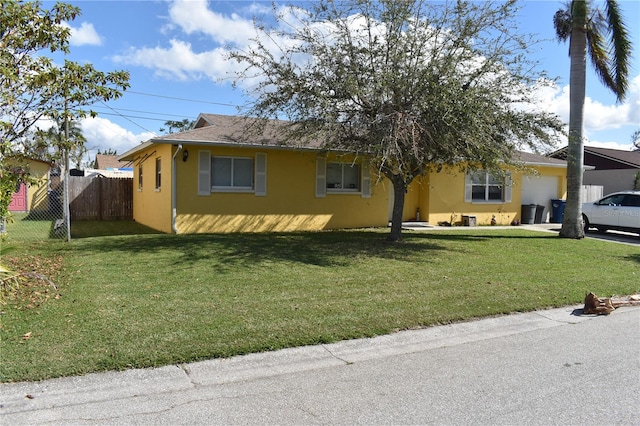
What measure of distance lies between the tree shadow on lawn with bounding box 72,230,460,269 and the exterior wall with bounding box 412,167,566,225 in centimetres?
474

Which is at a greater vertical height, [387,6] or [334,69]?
[387,6]

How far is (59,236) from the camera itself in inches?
527

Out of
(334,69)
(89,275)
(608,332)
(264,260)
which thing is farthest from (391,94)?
(89,275)

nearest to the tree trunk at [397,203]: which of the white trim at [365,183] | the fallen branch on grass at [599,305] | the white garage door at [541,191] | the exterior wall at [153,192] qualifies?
the white trim at [365,183]

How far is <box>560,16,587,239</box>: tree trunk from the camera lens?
47.0 feet

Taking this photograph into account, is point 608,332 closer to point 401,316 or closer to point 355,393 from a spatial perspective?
point 401,316

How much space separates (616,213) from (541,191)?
4448mm

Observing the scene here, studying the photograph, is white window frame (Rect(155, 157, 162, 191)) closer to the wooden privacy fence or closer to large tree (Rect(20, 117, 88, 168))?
the wooden privacy fence

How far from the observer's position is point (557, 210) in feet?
68.5

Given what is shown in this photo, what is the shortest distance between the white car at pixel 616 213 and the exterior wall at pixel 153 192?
51.0ft

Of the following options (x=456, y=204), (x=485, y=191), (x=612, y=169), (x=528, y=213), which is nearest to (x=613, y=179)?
(x=612, y=169)

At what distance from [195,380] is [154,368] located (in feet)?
1.63

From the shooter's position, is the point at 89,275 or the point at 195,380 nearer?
the point at 195,380

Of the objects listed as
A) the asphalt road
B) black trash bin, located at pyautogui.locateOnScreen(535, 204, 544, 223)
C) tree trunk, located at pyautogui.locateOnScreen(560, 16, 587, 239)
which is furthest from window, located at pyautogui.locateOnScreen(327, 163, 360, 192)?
the asphalt road
